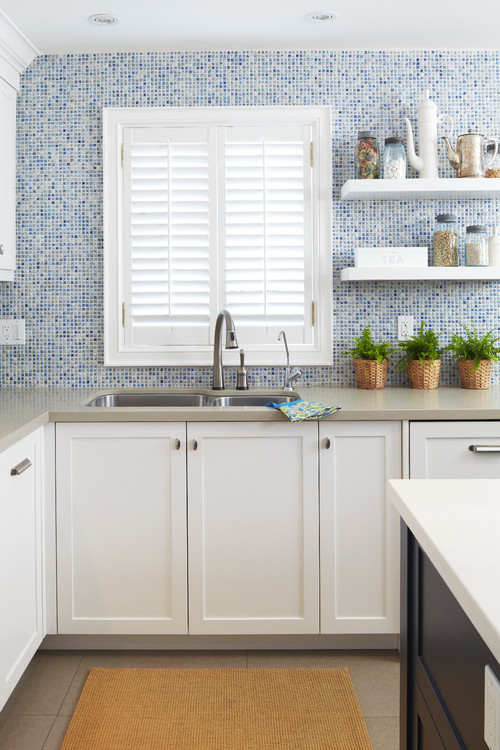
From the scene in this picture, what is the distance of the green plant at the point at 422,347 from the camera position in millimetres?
3037

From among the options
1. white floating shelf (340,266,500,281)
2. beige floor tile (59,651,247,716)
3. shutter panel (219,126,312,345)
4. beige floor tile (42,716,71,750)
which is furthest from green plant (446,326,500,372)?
beige floor tile (42,716,71,750)

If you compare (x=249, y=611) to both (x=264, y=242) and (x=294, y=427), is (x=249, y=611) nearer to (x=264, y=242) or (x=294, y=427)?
(x=294, y=427)

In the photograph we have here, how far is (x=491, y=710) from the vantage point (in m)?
0.89

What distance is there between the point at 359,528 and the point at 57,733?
1.20 meters

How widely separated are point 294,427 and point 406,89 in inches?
64.7

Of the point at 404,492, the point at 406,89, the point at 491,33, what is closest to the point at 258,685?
the point at 404,492

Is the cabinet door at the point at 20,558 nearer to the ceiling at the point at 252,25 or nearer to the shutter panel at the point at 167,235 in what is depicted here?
the shutter panel at the point at 167,235

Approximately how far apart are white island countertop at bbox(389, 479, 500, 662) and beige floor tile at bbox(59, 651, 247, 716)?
1.40 metres

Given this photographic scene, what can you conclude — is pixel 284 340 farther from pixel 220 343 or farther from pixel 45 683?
pixel 45 683

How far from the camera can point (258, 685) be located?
2.46 meters

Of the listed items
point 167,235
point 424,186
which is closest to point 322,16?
point 424,186

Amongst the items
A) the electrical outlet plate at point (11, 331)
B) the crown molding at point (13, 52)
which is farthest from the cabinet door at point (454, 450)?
the crown molding at point (13, 52)

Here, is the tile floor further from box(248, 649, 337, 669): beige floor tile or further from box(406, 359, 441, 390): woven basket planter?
box(406, 359, 441, 390): woven basket planter

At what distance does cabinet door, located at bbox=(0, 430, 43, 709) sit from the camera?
7.00 ft
